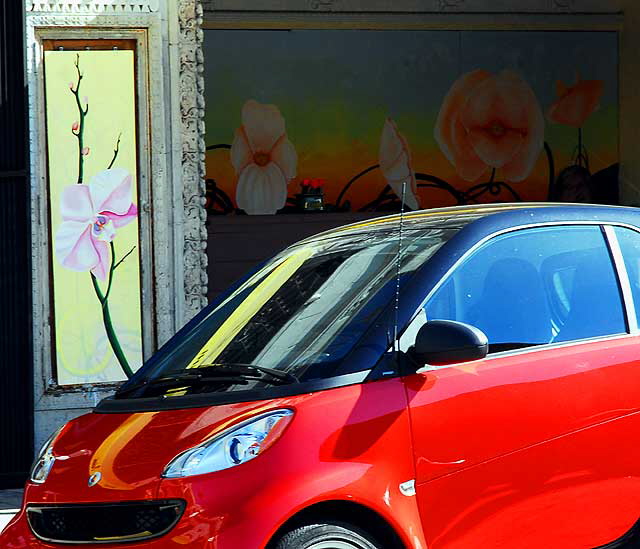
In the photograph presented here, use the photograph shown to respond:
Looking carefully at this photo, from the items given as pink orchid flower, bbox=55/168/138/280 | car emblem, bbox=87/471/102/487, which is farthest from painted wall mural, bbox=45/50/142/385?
car emblem, bbox=87/471/102/487

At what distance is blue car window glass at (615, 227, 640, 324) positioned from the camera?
4.96 m

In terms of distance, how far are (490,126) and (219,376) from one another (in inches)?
567

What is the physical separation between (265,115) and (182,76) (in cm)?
791

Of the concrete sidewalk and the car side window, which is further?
the concrete sidewalk

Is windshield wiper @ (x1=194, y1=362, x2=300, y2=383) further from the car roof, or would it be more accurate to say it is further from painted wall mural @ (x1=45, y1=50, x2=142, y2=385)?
painted wall mural @ (x1=45, y1=50, x2=142, y2=385)

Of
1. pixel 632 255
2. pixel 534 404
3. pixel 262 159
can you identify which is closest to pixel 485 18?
pixel 262 159

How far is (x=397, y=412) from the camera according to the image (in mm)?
4168

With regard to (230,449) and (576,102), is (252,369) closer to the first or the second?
(230,449)

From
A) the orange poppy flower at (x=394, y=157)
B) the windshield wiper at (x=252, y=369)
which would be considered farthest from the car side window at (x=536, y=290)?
the orange poppy flower at (x=394, y=157)

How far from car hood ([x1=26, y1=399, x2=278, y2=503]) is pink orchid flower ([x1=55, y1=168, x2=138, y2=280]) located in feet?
15.7

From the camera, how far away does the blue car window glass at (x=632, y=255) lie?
496 centimetres

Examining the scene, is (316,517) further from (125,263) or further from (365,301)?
(125,263)

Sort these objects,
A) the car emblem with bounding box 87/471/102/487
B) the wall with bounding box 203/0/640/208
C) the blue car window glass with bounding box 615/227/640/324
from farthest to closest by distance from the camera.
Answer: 1. the wall with bounding box 203/0/640/208
2. the blue car window glass with bounding box 615/227/640/324
3. the car emblem with bounding box 87/471/102/487

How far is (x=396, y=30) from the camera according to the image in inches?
693
